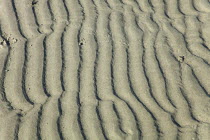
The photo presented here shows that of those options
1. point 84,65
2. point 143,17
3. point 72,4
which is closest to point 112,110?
point 84,65

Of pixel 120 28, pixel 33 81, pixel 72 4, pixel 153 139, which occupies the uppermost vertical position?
pixel 72 4

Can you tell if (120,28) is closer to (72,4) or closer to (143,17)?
(143,17)

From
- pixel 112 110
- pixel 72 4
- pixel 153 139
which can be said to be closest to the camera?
pixel 153 139

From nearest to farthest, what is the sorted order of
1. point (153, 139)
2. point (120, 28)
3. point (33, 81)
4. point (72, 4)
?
point (153, 139), point (33, 81), point (120, 28), point (72, 4)

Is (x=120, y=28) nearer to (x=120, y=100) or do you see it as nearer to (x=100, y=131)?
(x=120, y=100)

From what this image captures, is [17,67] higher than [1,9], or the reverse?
[1,9]

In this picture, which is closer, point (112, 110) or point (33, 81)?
point (112, 110)

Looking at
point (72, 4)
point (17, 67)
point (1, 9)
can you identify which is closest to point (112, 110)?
point (17, 67)
